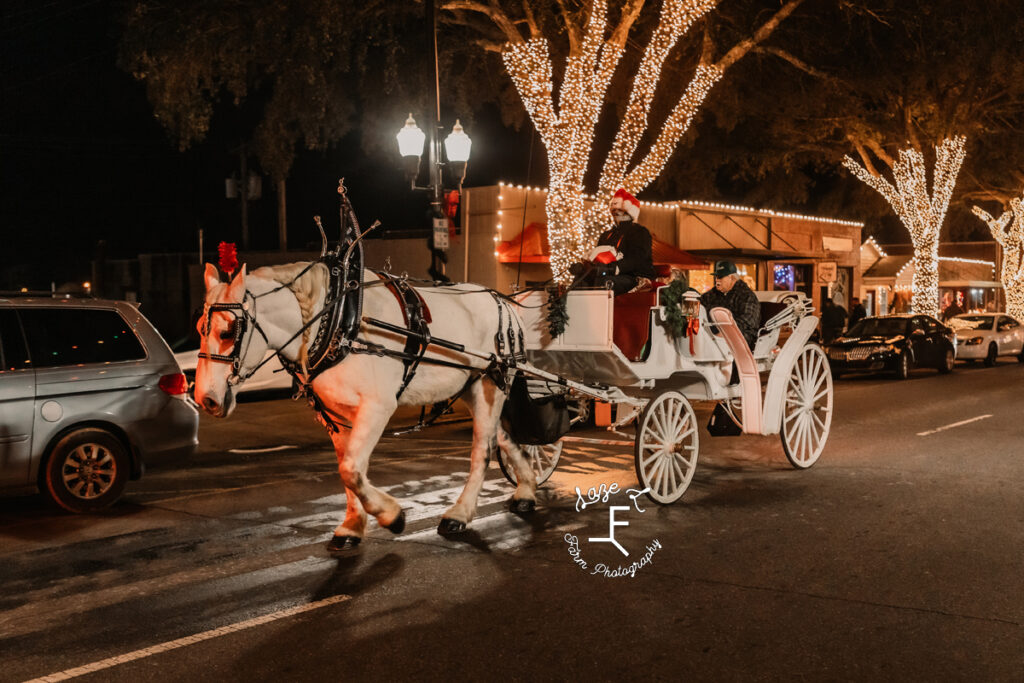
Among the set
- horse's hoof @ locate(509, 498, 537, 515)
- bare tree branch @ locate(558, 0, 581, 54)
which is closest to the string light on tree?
bare tree branch @ locate(558, 0, 581, 54)

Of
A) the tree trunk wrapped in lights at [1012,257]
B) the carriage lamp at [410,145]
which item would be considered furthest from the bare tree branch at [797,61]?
the tree trunk wrapped in lights at [1012,257]

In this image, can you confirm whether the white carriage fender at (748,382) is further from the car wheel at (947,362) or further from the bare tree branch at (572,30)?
the car wheel at (947,362)

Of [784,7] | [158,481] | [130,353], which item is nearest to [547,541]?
[130,353]

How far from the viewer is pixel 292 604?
5.92 m

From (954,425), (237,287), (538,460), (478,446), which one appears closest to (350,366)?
(237,287)

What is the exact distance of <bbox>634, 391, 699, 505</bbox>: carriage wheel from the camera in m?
8.46

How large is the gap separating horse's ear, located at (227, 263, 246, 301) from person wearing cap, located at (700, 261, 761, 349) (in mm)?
4950

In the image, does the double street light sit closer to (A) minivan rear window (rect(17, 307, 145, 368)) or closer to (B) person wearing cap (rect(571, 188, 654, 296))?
(B) person wearing cap (rect(571, 188, 654, 296))

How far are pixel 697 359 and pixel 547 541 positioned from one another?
2.77 m

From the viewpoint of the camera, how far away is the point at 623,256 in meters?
9.17

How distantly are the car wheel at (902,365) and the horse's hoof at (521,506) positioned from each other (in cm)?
1755

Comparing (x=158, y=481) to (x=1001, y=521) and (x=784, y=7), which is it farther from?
(x=784, y=7)

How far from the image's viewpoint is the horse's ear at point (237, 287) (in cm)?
668

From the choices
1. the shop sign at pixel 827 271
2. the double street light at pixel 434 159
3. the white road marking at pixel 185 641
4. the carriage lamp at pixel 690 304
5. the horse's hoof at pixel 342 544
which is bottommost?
the white road marking at pixel 185 641
